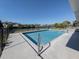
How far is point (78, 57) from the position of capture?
149 inches

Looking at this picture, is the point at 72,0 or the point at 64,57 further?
the point at 64,57

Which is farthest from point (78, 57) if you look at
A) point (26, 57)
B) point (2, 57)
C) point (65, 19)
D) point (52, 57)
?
point (65, 19)

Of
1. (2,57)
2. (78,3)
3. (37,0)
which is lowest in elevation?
(2,57)

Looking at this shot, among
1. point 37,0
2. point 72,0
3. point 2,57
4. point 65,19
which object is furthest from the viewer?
point 65,19

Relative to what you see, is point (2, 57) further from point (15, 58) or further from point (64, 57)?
point (64, 57)

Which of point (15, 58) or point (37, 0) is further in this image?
point (37, 0)

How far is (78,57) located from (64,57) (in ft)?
1.68

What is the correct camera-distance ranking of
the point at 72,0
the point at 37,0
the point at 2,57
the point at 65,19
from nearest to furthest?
the point at 72,0
the point at 2,57
the point at 37,0
the point at 65,19

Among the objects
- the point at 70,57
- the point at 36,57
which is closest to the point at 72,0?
the point at 70,57

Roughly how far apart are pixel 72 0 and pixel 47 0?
15831mm

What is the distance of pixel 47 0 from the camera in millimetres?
18750

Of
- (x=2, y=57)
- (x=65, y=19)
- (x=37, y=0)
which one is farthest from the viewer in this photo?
(x=65, y=19)

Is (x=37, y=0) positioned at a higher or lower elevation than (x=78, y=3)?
higher

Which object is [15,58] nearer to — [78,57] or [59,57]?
[59,57]
